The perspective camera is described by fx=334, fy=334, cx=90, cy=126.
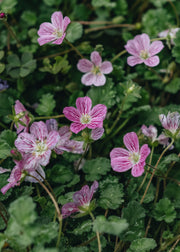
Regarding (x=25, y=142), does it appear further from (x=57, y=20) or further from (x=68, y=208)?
(x=57, y=20)

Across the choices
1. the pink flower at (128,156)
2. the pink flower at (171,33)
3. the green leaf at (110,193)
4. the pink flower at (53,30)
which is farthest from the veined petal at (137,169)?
the pink flower at (171,33)

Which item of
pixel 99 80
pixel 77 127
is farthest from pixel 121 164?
pixel 99 80

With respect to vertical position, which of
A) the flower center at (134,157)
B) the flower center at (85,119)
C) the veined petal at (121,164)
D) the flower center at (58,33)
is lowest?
the veined petal at (121,164)

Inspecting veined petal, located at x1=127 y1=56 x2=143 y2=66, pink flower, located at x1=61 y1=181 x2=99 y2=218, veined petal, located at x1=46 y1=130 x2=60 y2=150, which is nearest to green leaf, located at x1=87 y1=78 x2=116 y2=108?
veined petal, located at x1=127 y1=56 x2=143 y2=66

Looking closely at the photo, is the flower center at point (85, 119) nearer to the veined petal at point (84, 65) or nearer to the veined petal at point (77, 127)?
the veined petal at point (77, 127)

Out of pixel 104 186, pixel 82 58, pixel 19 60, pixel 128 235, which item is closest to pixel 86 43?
pixel 82 58
